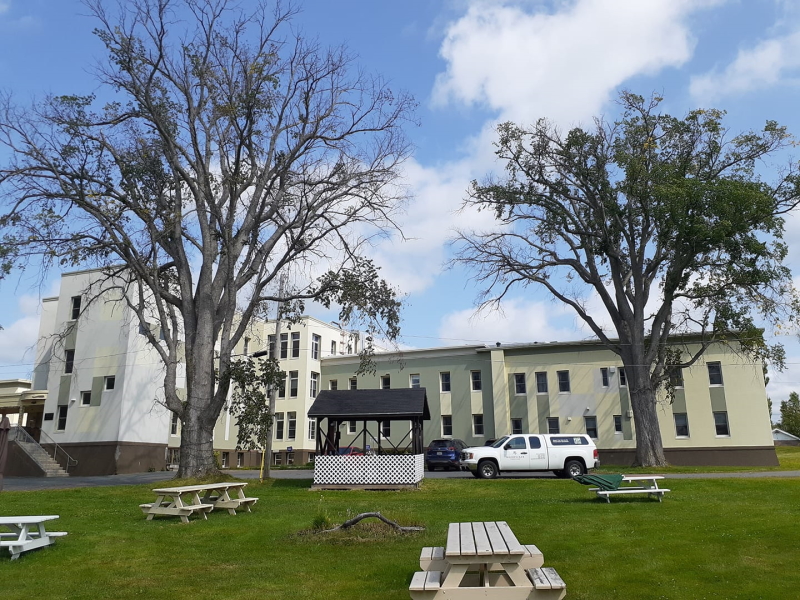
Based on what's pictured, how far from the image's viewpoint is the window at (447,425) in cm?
4815

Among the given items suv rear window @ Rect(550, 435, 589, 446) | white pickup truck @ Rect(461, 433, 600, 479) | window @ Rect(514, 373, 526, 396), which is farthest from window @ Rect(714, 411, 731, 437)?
suv rear window @ Rect(550, 435, 589, 446)

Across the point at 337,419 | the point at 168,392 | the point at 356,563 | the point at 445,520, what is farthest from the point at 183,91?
the point at 356,563

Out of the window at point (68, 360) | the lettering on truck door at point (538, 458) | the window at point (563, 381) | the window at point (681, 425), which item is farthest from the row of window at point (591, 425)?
the window at point (68, 360)

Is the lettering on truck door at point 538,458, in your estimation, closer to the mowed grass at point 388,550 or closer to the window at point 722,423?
the mowed grass at point 388,550

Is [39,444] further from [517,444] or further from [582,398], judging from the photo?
[582,398]

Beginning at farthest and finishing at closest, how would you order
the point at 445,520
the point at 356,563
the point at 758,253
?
the point at 758,253, the point at 445,520, the point at 356,563

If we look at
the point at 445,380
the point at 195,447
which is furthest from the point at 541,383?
the point at 195,447

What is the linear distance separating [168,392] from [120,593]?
1698 centimetres

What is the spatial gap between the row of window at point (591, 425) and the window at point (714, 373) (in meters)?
1.98

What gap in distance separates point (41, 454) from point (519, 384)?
3120 centimetres

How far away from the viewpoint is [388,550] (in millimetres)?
9508

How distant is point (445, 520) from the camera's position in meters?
12.7

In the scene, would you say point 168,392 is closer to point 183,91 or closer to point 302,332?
point 183,91

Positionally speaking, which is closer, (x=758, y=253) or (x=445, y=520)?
(x=445, y=520)
